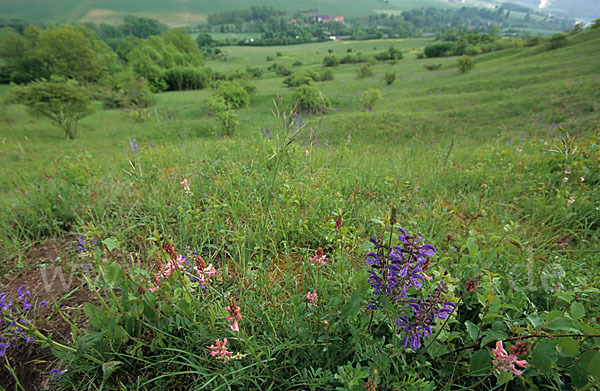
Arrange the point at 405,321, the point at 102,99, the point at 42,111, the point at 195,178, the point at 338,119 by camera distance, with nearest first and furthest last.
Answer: the point at 405,321
the point at 195,178
the point at 338,119
the point at 42,111
the point at 102,99

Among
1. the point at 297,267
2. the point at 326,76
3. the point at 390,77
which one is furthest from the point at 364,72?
the point at 297,267

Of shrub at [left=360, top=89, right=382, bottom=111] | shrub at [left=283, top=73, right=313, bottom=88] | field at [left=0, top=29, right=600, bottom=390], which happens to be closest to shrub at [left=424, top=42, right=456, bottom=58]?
shrub at [left=283, top=73, right=313, bottom=88]

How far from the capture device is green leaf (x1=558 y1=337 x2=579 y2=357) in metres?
1.07

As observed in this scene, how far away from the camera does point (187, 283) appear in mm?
1453

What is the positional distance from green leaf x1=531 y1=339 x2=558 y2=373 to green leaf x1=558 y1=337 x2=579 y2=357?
0.22 ft

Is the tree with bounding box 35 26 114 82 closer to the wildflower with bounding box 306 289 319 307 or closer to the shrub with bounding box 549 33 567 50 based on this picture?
the wildflower with bounding box 306 289 319 307

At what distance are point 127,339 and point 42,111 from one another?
1502 inches

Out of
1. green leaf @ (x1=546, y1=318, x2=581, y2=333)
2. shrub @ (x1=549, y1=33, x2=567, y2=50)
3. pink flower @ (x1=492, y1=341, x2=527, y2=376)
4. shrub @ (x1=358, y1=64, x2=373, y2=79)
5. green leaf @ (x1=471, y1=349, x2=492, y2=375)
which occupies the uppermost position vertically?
shrub @ (x1=549, y1=33, x2=567, y2=50)

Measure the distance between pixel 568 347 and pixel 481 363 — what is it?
1.13 ft

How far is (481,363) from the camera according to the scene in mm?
1233

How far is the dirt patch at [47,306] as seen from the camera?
151 cm

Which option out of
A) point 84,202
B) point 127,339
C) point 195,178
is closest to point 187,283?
point 127,339

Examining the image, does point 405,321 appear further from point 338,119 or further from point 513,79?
point 513,79

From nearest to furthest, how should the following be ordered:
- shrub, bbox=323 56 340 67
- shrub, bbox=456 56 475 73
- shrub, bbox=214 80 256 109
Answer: shrub, bbox=214 80 256 109 < shrub, bbox=456 56 475 73 < shrub, bbox=323 56 340 67
